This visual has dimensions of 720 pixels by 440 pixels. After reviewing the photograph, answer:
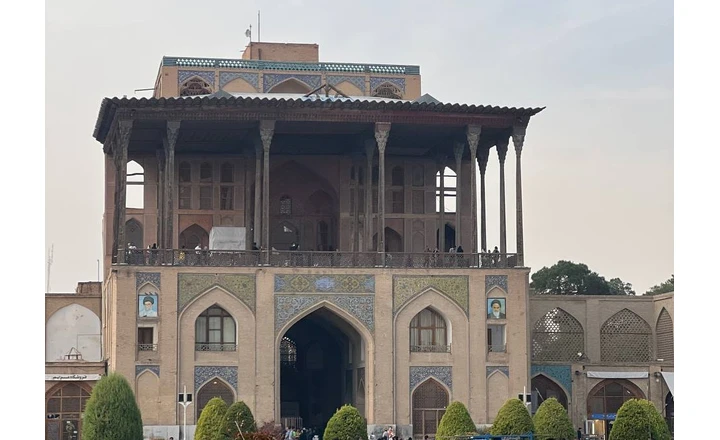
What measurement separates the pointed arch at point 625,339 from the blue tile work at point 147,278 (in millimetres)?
14159

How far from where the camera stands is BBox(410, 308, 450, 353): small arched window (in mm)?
39688

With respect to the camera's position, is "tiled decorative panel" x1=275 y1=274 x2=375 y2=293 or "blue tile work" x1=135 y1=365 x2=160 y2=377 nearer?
"blue tile work" x1=135 y1=365 x2=160 y2=377

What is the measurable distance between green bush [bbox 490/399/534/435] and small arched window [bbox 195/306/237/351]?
24.3 ft

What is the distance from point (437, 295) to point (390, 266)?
149cm

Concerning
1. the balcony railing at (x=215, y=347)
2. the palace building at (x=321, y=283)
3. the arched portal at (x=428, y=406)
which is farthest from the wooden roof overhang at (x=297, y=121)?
the arched portal at (x=428, y=406)

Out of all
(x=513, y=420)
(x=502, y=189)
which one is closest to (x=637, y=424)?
(x=513, y=420)

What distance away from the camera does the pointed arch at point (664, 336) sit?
4388 cm

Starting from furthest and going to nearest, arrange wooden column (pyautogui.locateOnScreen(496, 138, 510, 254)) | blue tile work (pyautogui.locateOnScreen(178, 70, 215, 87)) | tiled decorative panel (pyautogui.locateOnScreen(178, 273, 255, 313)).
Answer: blue tile work (pyautogui.locateOnScreen(178, 70, 215, 87)) < wooden column (pyautogui.locateOnScreen(496, 138, 510, 254)) < tiled decorative panel (pyautogui.locateOnScreen(178, 273, 255, 313))

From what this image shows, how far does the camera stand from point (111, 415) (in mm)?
30703

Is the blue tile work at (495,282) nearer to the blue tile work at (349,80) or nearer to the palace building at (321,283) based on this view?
the palace building at (321,283)

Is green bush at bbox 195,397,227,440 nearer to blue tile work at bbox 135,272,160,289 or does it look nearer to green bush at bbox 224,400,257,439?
green bush at bbox 224,400,257,439

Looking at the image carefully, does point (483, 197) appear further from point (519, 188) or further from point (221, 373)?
point (221, 373)

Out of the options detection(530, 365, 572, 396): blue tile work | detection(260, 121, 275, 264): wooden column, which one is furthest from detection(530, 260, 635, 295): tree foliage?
detection(260, 121, 275, 264): wooden column

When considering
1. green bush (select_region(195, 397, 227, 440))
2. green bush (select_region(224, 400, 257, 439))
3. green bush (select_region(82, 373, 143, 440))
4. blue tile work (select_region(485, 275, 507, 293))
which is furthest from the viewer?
blue tile work (select_region(485, 275, 507, 293))
